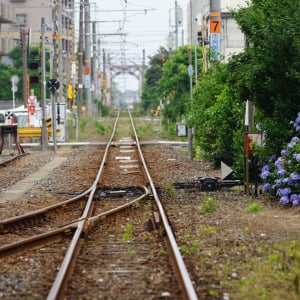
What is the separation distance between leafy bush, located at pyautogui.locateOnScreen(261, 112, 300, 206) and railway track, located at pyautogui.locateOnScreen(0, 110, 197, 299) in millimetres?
2197

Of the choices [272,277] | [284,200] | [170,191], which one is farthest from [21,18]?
[272,277]

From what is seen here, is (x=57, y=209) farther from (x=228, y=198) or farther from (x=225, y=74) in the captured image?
(x=225, y=74)

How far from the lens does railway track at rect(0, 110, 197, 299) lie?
28.6 ft

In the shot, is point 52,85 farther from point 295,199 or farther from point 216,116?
point 295,199

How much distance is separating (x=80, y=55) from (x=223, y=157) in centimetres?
3867

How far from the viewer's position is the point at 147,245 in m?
11.6

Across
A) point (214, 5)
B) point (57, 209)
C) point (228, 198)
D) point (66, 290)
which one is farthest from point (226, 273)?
point (214, 5)

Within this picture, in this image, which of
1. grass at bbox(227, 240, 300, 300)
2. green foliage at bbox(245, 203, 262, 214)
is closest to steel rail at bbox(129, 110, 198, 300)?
grass at bbox(227, 240, 300, 300)

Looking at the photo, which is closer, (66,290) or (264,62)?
(66,290)

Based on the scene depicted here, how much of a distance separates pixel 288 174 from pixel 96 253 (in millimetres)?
5549

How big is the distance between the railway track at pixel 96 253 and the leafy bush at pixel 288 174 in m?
2.20

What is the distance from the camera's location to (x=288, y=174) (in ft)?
→ 50.8

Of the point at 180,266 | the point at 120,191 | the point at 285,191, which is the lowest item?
the point at 120,191

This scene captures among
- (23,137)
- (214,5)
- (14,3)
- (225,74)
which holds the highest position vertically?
(14,3)
